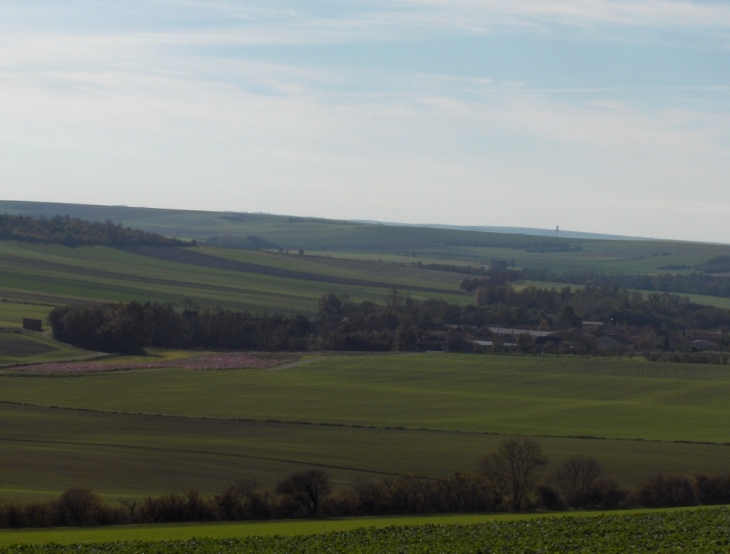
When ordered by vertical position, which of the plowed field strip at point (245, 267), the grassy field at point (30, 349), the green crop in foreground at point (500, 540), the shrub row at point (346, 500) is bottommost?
the grassy field at point (30, 349)

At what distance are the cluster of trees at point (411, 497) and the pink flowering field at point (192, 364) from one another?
3014 centimetres

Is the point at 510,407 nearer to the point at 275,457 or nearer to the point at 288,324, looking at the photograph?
the point at 275,457

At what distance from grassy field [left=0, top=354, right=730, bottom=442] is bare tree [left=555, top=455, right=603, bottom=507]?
10609 millimetres

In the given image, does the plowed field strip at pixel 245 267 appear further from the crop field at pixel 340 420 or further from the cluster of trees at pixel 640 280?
the crop field at pixel 340 420

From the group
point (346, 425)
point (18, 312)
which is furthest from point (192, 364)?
point (346, 425)

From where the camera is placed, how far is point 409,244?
652ft

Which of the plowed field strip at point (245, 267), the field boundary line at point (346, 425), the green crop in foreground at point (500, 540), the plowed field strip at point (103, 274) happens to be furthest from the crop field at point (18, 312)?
the green crop in foreground at point (500, 540)

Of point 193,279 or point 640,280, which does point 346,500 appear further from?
point 640,280

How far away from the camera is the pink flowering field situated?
5450 cm

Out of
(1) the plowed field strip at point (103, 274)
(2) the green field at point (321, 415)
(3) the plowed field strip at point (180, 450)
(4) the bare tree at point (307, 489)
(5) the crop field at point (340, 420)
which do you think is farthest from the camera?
(1) the plowed field strip at point (103, 274)

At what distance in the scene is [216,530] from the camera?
845 inches

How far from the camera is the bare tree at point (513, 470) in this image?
2761cm

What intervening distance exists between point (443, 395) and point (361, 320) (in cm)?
3127

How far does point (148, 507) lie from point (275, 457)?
28.5 feet
